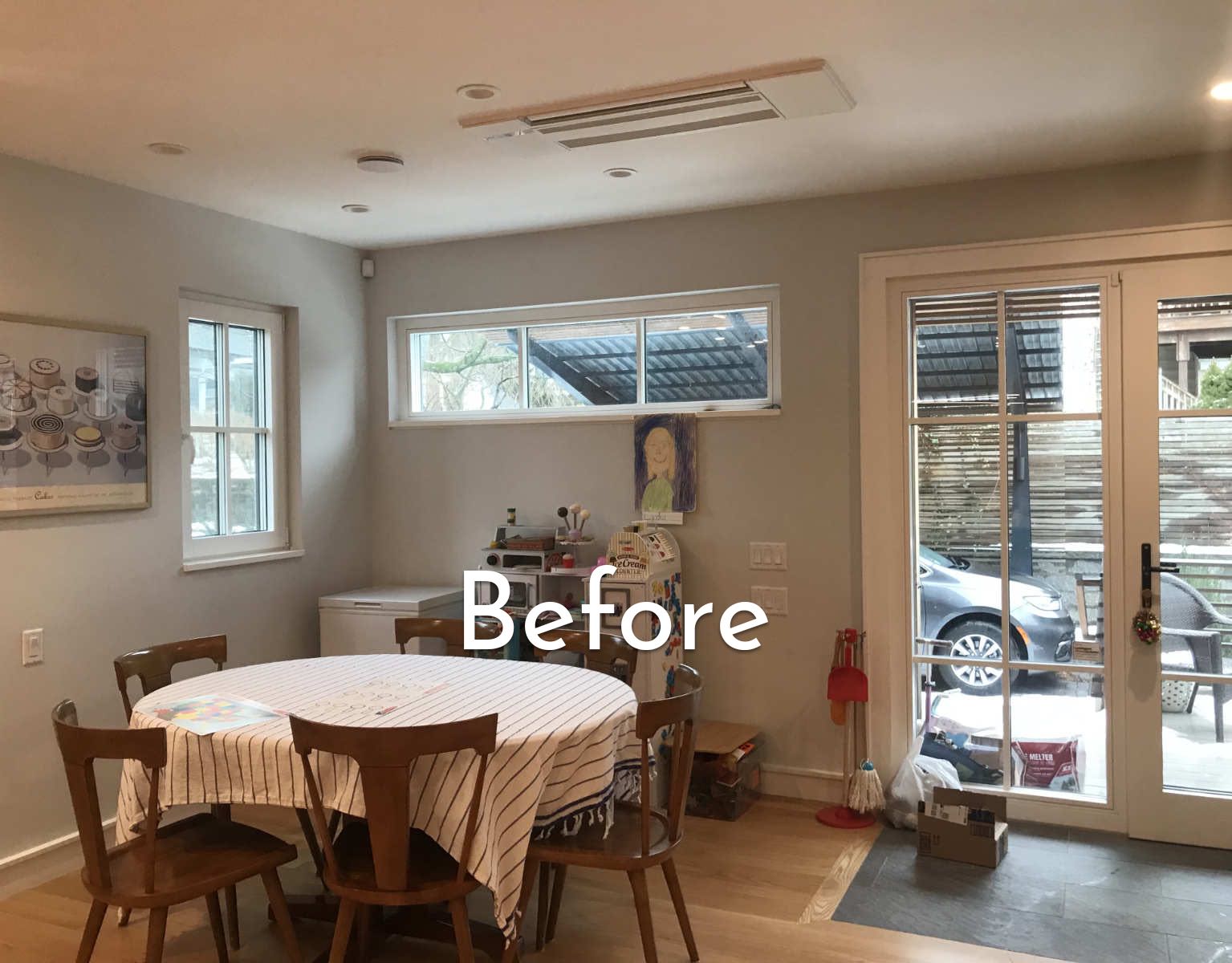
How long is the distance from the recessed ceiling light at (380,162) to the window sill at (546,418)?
1.49m

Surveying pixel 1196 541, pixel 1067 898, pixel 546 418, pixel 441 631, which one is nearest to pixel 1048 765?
pixel 1067 898

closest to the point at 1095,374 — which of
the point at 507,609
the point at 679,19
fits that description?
the point at 679,19

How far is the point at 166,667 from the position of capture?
134 inches

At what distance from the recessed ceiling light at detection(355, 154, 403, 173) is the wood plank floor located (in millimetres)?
2515

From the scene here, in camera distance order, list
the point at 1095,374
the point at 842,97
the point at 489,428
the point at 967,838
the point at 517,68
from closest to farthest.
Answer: the point at 517,68, the point at 842,97, the point at 967,838, the point at 1095,374, the point at 489,428

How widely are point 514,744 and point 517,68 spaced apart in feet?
5.94

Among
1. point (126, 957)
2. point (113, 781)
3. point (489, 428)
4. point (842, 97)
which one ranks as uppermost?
point (842, 97)

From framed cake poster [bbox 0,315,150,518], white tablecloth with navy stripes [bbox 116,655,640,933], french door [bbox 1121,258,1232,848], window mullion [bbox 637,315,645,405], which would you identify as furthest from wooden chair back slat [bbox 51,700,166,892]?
french door [bbox 1121,258,1232,848]

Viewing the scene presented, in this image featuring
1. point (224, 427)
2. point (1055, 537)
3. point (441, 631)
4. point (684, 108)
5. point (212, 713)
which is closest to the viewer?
point (212, 713)

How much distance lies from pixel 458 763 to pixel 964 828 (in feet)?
6.76

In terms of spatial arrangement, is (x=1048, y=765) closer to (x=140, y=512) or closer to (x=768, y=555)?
(x=768, y=555)

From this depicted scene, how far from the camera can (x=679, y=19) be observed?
251 centimetres

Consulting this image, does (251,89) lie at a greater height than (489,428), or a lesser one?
greater

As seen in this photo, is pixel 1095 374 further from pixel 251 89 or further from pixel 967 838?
pixel 251 89
